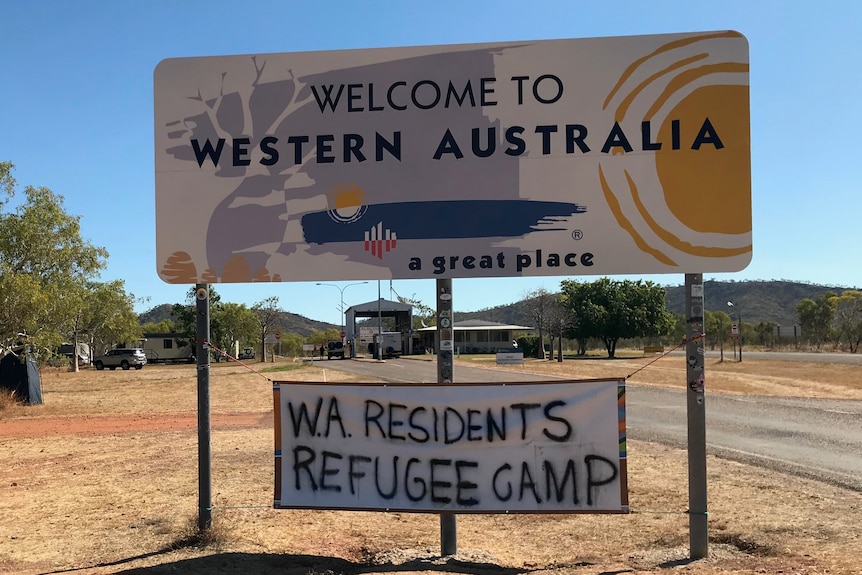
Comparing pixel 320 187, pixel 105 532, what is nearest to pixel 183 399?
pixel 105 532

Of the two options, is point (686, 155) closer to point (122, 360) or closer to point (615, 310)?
point (122, 360)

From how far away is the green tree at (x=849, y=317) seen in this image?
6531 centimetres

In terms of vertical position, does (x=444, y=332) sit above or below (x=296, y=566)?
above

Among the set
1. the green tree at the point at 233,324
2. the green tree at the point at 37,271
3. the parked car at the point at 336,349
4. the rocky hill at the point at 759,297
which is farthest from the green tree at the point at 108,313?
the rocky hill at the point at 759,297

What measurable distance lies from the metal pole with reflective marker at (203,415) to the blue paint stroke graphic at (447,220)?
1102mm

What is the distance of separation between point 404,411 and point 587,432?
1.41 metres

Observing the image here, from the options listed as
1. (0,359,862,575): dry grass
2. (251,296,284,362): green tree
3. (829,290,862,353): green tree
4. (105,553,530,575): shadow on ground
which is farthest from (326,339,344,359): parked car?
(105,553,530,575): shadow on ground

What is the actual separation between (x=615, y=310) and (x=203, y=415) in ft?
239

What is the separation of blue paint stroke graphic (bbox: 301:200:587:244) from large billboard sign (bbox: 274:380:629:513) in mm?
1206

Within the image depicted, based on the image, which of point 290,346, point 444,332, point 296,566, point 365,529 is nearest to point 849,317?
point 290,346

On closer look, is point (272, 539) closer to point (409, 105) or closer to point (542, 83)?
point (409, 105)

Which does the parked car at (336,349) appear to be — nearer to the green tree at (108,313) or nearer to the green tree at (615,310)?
the green tree at (108,313)

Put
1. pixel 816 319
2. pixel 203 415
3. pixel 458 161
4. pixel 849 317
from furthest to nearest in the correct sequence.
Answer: pixel 816 319
pixel 849 317
pixel 203 415
pixel 458 161

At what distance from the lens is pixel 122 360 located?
55781 mm
